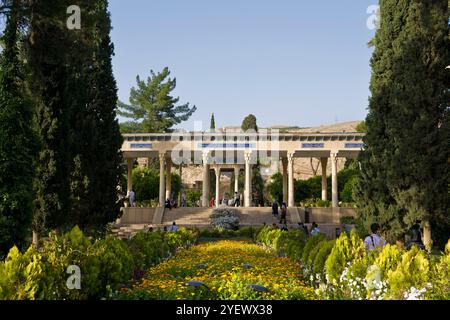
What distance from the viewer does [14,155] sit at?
12.8 m

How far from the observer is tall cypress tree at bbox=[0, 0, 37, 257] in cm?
1246

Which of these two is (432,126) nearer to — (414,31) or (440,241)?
(414,31)

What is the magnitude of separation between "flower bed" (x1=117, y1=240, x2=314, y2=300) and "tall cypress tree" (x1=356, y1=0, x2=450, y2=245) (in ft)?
15.7

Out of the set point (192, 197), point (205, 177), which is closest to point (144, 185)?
point (205, 177)

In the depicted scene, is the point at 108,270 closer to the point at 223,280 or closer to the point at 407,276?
the point at 223,280

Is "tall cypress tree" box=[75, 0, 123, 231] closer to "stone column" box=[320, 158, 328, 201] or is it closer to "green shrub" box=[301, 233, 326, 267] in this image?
"green shrub" box=[301, 233, 326, 267]

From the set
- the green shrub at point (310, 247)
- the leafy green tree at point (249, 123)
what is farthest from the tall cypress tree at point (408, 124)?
the leafy green tree at point (249, 123)

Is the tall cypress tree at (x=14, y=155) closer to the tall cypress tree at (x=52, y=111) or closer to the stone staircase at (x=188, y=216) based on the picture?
the tall cypress tree at (x=52, y=111)

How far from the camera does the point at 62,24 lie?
54.1 ft

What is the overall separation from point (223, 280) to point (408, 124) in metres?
11.1

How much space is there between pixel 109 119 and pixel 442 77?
14.1 metres

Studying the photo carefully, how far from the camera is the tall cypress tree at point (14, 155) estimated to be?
12461 millimetres

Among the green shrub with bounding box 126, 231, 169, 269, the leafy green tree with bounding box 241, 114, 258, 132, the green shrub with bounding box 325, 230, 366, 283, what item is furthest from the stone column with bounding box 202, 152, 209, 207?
the green shrub with bounding box 325, 230, 366, 283
